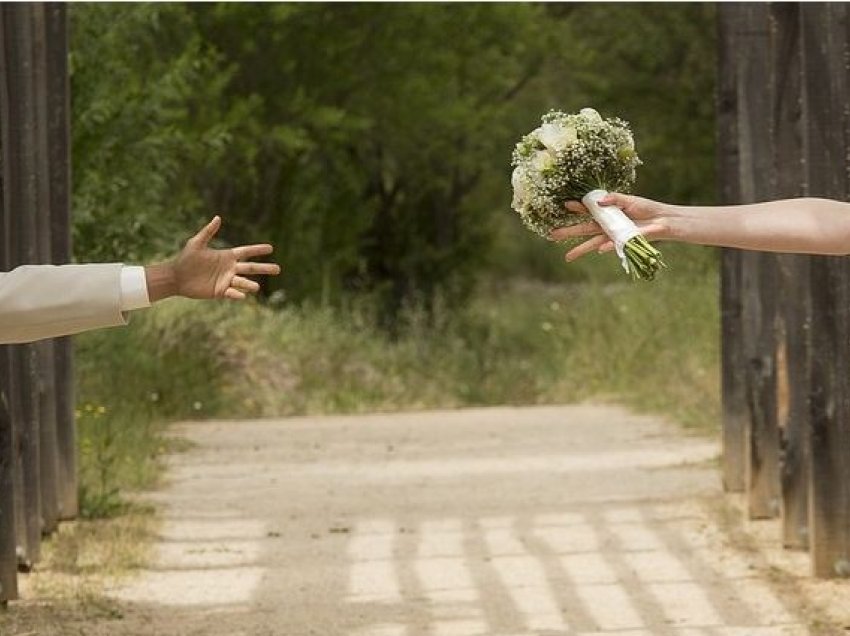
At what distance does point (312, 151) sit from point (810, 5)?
713 inches

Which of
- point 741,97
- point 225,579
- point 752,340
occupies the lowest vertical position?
point 225,579

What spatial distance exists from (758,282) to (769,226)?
21.3 feet

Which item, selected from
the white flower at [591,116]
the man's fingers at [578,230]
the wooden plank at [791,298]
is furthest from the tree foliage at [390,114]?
the man's fingers at [578,230]

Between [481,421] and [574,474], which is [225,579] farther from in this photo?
[481,421]

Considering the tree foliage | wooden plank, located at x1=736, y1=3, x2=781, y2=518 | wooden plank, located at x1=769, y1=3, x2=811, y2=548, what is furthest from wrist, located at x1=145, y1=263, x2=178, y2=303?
the tree foliage

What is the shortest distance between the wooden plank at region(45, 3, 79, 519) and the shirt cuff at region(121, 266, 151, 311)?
6.70 m

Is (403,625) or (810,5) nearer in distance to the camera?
(403,625)

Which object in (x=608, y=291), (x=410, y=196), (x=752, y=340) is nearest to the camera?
(x=752, y=340)

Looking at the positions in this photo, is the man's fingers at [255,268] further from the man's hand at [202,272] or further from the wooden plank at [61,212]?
the wooden plank at [61,212]

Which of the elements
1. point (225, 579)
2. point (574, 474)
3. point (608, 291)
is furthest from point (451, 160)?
point (225, 579)

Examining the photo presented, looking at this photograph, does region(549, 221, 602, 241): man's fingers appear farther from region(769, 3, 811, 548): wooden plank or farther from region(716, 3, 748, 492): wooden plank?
region(716, 3, 748, 492): wooden plank

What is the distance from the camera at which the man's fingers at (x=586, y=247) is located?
15.5ft

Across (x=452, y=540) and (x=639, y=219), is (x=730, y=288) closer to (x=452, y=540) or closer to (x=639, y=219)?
(x=452, y=540)

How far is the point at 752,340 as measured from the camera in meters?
11.1
